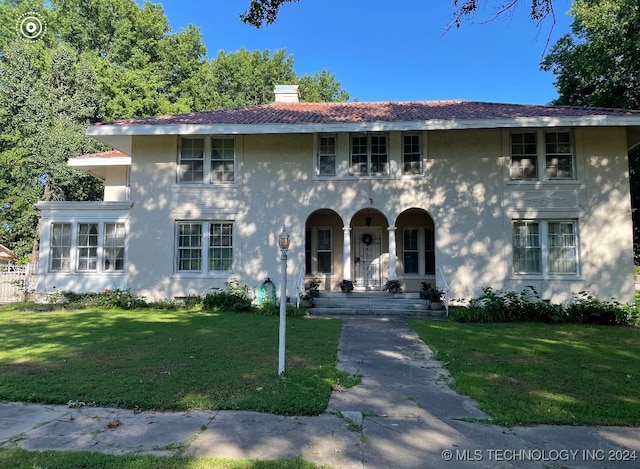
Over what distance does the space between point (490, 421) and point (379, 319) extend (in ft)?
24.3

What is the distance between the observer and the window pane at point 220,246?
14094 millimetres

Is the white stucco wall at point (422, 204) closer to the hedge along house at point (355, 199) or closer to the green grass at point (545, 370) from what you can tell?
the hedge along house at point (355, 199)

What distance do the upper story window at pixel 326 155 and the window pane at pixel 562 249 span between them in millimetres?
7226

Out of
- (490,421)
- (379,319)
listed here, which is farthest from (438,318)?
(490,421)

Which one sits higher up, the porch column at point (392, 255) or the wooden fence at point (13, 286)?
the porch column at point (392, 255)

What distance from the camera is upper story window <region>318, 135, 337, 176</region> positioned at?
14180 millimetres

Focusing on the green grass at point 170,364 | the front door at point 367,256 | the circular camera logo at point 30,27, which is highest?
the circular camera logo at point 30,27

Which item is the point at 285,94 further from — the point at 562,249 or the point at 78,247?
the point at 562,249

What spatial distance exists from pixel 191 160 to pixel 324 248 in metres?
5.64

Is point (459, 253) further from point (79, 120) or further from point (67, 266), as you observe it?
point (79, 120)

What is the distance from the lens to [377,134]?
46.3 feet

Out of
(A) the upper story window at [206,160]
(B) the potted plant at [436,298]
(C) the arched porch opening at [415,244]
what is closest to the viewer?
(B) the potted plant at [436,298]

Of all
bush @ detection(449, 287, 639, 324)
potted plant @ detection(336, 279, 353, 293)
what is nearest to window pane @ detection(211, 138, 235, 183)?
potted plant @ detection(336, 279, 353, 293)

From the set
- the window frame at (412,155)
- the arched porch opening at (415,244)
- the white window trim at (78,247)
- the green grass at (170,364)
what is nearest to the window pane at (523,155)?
the window frame at (412,155)
